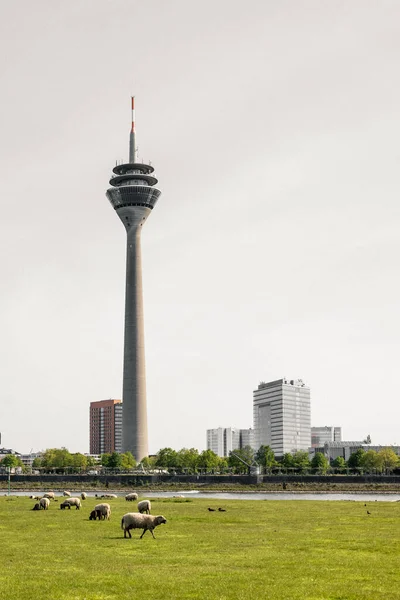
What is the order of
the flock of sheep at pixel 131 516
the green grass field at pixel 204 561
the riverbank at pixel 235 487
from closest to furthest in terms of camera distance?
1. the green grass field at pixel 204 561
2. the flock of sheep at pixel 131 516
3. the riverbank at pixel 235 487

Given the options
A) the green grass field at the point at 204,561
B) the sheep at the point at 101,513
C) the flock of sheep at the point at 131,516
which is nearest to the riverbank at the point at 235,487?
the flock of sheep at the point at 131,516

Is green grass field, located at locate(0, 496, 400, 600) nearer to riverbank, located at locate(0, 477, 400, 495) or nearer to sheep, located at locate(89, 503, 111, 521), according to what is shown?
sheep, located at locate(89, 503, 111, 521)

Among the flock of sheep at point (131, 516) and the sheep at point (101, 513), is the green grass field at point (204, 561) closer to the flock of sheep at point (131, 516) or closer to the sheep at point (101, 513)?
the flock of sheep at point (131, 516)

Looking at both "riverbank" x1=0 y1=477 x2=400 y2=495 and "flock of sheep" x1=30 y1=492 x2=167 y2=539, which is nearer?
"flock of sheep" x1=30 y1=492 x2=167 y2=539

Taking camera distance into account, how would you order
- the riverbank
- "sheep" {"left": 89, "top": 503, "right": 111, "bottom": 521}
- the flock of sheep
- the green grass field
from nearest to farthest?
the green grass field, the flock of sheep, "sheep" {"left": 89, "top": 503, "right": 111, "bottom": 521}, the riverbank

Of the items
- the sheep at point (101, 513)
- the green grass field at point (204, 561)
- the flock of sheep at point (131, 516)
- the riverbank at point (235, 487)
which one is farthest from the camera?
the riverbank at point (235, 487)

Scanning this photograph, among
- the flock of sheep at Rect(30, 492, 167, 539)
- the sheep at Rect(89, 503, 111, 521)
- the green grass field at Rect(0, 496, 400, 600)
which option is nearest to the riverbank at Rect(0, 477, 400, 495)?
the flock of sheep at Rect(30, 492, 167, 539)

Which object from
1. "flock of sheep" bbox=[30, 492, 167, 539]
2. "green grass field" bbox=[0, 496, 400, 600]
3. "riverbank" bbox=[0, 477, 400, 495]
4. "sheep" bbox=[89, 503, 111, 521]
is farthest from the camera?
"riverbank" bbox=[0, 477, 400, 495]

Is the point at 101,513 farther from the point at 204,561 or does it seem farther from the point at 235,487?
the point at 235,487

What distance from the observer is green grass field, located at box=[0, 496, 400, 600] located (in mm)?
27875

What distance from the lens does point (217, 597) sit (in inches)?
1049

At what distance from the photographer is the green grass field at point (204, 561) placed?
1097 inches

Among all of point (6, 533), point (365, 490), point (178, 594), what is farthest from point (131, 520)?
point (365, 490)

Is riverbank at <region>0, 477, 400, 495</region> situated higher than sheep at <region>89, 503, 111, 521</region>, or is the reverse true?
sheep at <region>89, 503, 111, 521</region>
